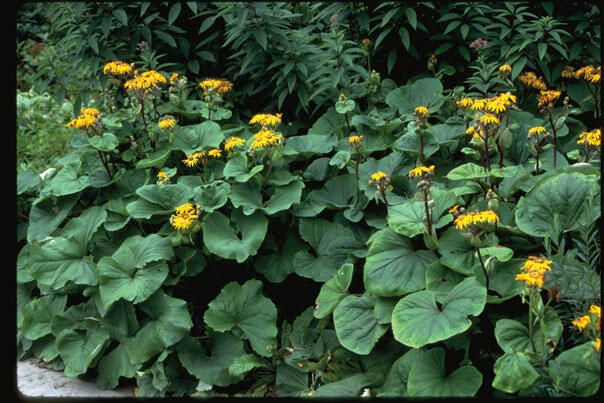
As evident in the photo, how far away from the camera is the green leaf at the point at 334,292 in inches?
105

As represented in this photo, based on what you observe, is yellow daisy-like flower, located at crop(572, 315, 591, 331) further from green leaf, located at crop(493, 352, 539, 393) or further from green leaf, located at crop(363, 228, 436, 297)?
green leaf, located at crop(363, 228, 436, 297)

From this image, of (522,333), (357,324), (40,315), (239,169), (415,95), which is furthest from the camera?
(415,95)

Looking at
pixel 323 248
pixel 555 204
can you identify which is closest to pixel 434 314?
pixel 555 204

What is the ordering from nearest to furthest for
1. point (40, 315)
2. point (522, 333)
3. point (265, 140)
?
point (522, 333) < point (265, 140) < point (40, 315)

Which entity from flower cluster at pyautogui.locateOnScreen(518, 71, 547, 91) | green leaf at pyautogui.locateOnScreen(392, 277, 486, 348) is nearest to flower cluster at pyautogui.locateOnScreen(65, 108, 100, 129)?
green leaf at pyautogui.locateOnScreen(392, 277, 486, 348)

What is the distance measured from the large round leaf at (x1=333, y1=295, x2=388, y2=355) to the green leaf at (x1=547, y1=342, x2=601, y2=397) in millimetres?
749

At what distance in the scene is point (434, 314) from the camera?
2229 mm

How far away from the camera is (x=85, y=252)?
10.4 ft

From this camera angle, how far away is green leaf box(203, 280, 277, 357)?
286 cm

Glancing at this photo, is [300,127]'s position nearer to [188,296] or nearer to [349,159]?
[349,159]

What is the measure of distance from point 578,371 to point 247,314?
5.28ft

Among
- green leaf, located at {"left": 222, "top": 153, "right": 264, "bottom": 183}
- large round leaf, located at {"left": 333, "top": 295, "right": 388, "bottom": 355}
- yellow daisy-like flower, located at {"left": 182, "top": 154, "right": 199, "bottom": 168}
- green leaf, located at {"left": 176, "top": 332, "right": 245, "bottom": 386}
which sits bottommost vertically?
green leaf, located at {"left": 176, "top": 332, "right": 245, "bottom": 386}

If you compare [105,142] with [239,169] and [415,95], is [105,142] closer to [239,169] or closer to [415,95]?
[239,169]

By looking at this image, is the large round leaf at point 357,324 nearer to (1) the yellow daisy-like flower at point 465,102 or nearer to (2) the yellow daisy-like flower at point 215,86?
(1) the yellow daisy-like flower at point 465,102
